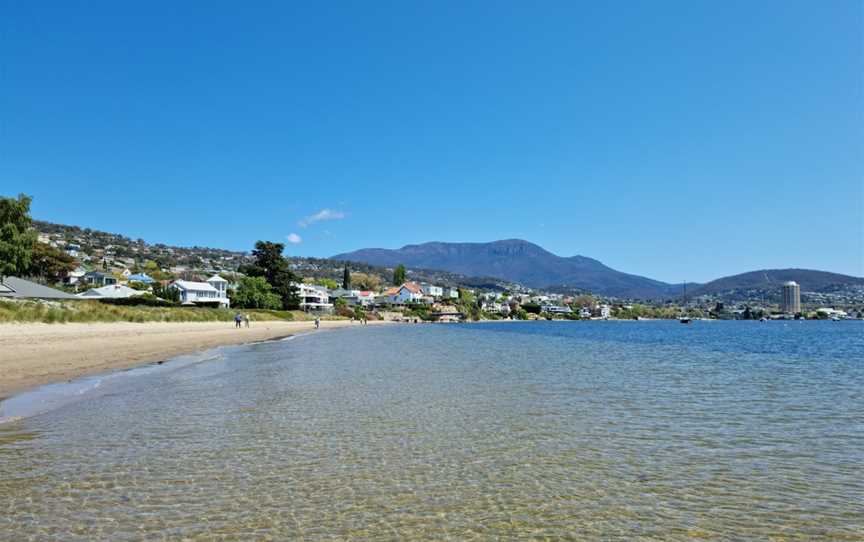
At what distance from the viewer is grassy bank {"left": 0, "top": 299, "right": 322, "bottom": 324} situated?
33438 millimetres

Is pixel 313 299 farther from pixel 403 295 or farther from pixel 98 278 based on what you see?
pixel 403 295

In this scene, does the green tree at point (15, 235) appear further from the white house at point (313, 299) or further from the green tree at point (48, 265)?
the white house at point (313, 299)

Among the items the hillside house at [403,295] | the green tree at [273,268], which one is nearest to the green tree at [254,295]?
the green tree at [273,268]

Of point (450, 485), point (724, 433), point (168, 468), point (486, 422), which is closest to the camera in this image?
point (450, 485)

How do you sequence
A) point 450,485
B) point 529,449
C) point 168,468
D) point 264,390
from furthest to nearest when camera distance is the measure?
point 264,390 < point 529,449 < point 168,468 < point 450,485

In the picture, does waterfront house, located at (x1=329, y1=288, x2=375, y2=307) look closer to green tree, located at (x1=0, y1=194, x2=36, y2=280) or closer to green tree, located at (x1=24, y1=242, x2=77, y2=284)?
green tree, located at (x1=24, y1=242, x2=77, y2=284)

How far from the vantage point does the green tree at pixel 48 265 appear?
75.1 metres

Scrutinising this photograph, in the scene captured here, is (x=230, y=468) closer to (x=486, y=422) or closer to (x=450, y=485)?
(x=450, y=485)

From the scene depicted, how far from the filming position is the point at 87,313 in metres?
39.8

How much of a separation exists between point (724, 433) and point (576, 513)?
6.27 m

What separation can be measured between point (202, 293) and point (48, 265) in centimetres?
2015

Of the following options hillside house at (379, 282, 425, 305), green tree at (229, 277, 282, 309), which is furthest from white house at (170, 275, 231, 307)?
hillside house at (379, 282, 425, 305)

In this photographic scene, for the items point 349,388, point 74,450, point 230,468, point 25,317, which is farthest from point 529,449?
point 25,317

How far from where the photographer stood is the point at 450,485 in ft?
26.2
